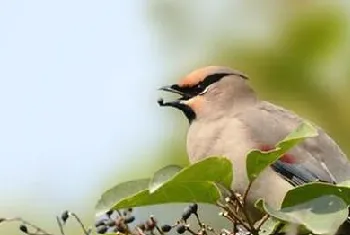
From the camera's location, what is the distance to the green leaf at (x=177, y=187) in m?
2.53

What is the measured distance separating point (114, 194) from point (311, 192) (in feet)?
1.40

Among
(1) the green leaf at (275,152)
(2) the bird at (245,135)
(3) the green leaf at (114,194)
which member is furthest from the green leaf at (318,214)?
(2) the bird at (245,135)

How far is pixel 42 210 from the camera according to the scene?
4.88 meters

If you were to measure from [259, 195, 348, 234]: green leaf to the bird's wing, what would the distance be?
1128 millimetres

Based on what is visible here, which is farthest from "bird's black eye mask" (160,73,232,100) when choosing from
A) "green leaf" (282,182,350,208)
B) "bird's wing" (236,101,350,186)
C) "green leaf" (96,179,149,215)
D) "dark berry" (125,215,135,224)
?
"green leaf" (282,182,350,208)

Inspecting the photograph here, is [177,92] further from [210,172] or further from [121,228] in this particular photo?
[210,172]

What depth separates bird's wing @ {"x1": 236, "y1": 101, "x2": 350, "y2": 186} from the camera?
375 cm

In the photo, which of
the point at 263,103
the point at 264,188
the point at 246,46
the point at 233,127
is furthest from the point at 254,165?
the point at 246,46

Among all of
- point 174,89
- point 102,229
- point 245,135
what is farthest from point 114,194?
point 174,89

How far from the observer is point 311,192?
8.41 ft

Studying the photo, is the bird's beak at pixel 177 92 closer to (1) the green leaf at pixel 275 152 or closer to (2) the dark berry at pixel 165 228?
(2) the dark berry at pixel 165 228

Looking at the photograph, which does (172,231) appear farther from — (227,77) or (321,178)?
(227,77)

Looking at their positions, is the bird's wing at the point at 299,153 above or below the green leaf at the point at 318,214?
below

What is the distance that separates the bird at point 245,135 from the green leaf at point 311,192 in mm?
562
